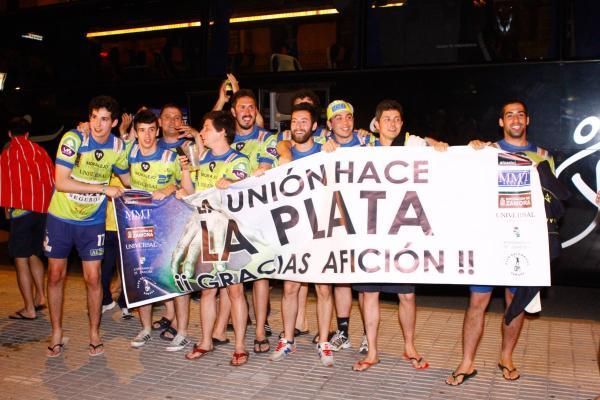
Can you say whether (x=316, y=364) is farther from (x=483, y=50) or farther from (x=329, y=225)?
(x=483, y=50)

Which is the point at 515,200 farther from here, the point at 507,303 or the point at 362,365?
the point at 362,365

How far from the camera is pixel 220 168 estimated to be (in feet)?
18.8

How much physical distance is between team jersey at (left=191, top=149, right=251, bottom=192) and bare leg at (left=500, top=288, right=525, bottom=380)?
7.61ft

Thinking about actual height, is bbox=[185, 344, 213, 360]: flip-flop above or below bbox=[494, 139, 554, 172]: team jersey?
below

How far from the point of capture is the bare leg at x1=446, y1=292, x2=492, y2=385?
5148 mm

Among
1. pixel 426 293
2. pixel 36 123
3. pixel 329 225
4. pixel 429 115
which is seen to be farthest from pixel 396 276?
pixel 36 123

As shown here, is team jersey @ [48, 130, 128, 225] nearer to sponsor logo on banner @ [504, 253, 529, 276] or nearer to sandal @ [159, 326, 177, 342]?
sandal @ [159, 326, 177, 342]

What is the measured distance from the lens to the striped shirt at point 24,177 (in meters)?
7.11

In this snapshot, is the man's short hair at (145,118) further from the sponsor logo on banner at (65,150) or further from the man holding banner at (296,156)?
the man holding banner at (296,156)

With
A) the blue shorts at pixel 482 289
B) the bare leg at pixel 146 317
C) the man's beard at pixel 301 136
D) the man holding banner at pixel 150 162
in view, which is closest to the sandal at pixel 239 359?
the man holding banner at pixel 150 162

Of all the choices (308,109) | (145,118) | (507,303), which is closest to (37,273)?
(145,118)

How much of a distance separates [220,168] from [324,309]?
1479 millimetres

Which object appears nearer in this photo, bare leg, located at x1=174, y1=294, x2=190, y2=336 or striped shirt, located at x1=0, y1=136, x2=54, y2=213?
bare leg, located at x1=174, y1=294, x2=190, y2=336

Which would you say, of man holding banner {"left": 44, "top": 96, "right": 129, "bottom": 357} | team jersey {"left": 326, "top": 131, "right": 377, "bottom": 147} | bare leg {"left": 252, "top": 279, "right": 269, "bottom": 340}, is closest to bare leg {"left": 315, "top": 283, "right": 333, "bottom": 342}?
bare leg {"left": 252, "top": 279, "right": 269, "bottom": 340}
